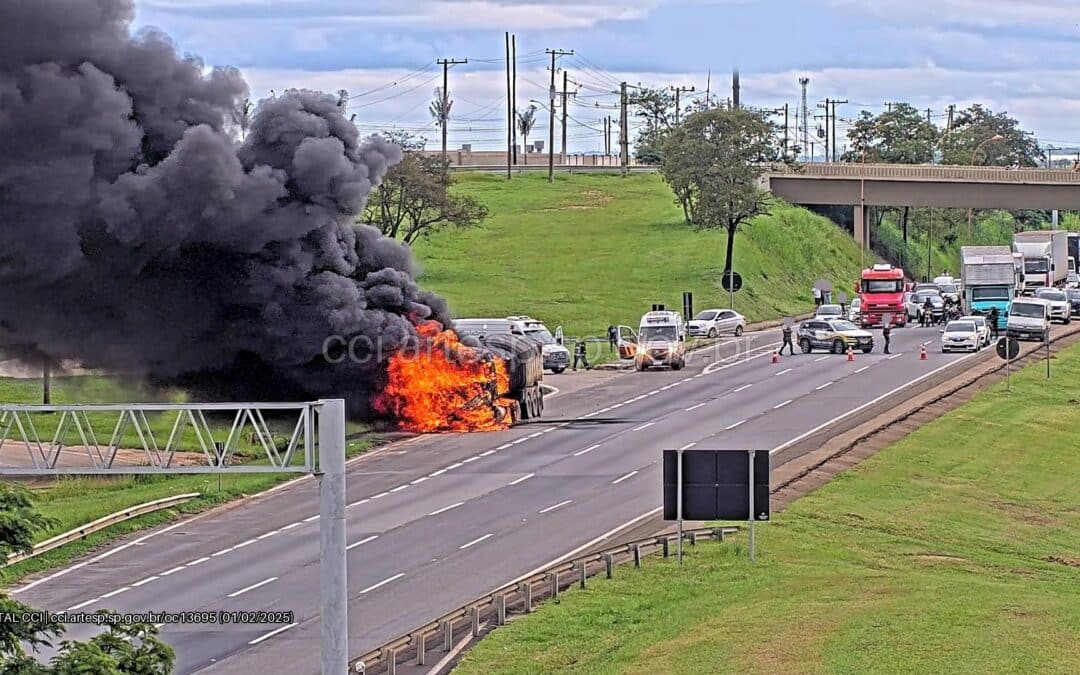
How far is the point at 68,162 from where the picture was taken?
98.9 feet

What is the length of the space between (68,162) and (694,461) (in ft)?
41.3

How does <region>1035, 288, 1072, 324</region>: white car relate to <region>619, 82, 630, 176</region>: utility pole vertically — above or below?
below

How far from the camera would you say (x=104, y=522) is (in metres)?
37.1

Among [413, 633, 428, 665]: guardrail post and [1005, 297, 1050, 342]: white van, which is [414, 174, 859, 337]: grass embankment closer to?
[1005, 297, 1050, 342]: white van

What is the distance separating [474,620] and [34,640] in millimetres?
10470

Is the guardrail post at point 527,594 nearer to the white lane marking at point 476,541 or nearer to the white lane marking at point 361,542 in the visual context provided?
the white lane marking at point 476,541

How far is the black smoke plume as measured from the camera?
30.2 meters

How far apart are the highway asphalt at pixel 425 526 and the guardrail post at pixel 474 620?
1257mm

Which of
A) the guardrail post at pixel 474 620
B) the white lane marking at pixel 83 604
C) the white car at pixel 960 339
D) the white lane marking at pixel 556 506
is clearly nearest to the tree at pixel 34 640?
the guardrail post at pixel 474 620

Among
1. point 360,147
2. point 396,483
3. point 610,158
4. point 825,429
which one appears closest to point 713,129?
point 825,429

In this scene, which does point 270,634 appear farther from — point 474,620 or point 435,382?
point 435,382

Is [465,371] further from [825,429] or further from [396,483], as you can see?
[825,429]

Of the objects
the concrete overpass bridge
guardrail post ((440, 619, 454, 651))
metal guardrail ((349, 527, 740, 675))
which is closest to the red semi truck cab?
the concrete overpass bridge

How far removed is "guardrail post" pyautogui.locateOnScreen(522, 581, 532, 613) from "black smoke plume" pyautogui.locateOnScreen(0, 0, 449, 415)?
610cm
